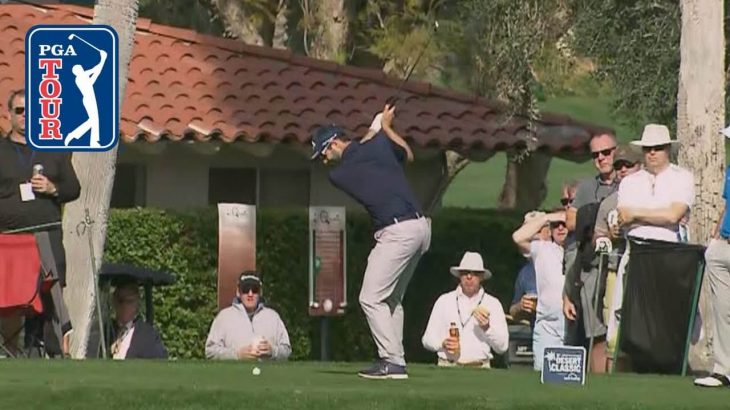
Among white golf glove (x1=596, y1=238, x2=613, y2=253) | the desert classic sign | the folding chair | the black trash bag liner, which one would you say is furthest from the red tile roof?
the desert classic sign

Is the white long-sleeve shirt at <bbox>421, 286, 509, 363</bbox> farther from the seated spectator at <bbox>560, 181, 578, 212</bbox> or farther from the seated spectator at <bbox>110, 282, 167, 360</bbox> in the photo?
the seated spectator at <bbox>110, 282, 167, 360</bbox>

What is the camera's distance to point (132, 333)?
1761cm

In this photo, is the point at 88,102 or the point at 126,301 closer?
the point at 88,102

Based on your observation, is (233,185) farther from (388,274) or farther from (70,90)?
(388,274)

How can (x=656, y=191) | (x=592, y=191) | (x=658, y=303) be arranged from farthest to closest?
(x=592, y=191) → (x=658, y=303) → (x=656, y=191)

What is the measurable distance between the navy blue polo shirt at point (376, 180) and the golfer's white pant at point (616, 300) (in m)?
2.04

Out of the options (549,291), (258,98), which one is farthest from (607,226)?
(258,98)

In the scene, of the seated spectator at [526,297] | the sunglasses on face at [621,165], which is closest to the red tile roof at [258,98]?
the seated spectator at [526,297]

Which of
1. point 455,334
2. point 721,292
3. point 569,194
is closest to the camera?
point 721,292

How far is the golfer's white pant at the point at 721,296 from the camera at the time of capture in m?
14.0

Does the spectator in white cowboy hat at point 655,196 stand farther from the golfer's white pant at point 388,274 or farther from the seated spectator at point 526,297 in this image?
the seated spectator at point 526,297

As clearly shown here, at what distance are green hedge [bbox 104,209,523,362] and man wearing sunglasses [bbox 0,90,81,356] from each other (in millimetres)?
6211

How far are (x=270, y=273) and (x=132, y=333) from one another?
623 cm

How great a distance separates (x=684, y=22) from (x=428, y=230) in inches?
208
